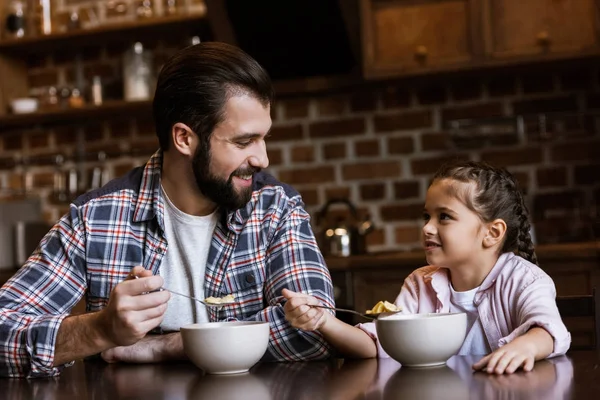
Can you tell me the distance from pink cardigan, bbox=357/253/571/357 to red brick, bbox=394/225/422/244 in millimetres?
1687

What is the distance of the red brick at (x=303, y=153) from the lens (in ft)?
11.9

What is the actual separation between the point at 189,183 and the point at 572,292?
1.47 meters

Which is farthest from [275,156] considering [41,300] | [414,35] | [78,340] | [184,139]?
[78,340]

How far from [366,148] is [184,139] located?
1.75m

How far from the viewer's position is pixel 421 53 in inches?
126

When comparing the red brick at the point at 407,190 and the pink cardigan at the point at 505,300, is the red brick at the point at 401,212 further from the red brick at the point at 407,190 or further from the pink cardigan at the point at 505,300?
the pink cardigan at the point at 505,300

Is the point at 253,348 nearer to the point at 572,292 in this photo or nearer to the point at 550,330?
the point at 550,330

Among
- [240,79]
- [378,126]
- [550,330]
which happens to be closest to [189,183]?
[240,79]

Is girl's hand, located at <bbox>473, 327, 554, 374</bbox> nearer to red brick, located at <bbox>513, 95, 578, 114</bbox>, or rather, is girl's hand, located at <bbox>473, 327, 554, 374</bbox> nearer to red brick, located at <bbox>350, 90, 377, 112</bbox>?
red brick, located at <bbox>513, 95, 578, 114</bbox>

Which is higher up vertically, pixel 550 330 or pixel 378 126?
pixel 378 126

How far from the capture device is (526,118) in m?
3.36

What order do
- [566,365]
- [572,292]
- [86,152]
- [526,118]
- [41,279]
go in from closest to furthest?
[566,365] < [41,279] < [572,292] < [526,118] < [86,152]

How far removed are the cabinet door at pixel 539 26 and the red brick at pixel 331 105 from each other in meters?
0.66

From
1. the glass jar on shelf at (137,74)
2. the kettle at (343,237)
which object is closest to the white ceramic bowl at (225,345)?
the kettle at (343,237)
